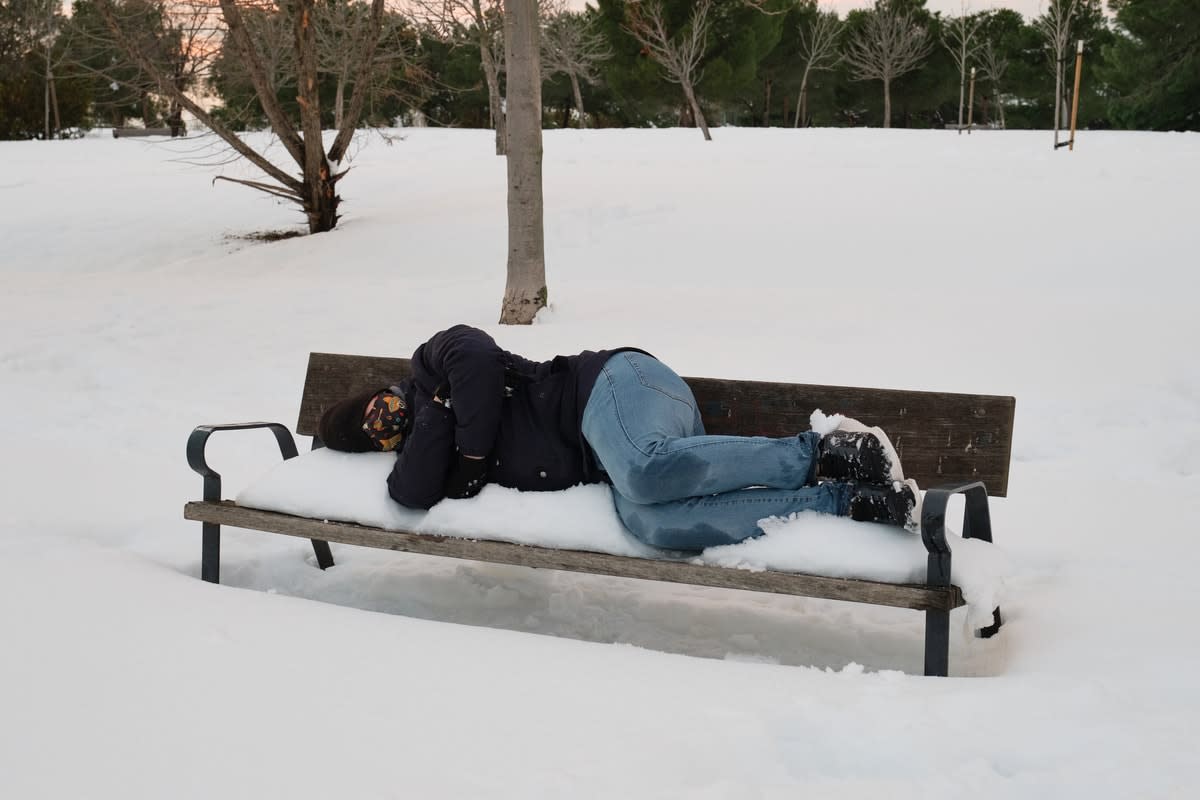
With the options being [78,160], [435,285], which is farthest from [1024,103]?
[435,285]

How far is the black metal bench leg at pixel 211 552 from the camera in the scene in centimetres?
396

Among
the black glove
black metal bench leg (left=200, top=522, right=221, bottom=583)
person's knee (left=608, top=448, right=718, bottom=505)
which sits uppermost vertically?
person's knee (left=608, top=448, right=718, bottom=505)

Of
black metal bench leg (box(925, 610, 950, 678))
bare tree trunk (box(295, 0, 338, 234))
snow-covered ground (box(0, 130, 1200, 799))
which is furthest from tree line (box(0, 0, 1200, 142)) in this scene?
black metal bench leg (box(925, 610, 950, 678))

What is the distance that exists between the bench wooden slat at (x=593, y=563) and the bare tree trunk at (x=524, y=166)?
497 centimetres

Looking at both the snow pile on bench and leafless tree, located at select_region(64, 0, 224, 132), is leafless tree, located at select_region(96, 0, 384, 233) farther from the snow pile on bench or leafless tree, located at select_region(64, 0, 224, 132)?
the snow pile on bench

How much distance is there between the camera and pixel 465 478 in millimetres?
3586

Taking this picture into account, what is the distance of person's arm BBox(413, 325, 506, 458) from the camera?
348 centimetres

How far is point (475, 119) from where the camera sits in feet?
136

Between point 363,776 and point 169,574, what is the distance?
69.0 inches

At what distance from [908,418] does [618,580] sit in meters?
1.25

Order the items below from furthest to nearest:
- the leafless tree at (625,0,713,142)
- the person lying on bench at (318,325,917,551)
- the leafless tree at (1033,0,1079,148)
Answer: the leafless tree at (1033,0,1079,148) → the leafless tree at (625,0,713,142) → the person lying on bench at (318,325,917,551)

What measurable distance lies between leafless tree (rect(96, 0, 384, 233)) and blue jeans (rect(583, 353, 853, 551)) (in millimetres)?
9093

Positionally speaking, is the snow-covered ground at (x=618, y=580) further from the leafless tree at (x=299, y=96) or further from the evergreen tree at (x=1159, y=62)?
the evergreen tree at (x=1159, y=62)

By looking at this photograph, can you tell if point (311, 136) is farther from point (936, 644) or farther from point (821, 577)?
point (936, 644)
